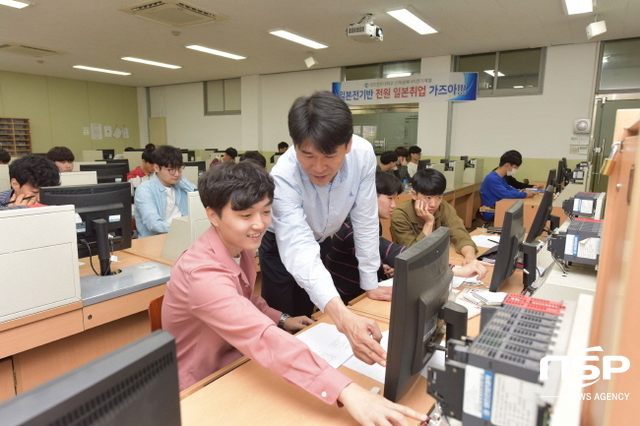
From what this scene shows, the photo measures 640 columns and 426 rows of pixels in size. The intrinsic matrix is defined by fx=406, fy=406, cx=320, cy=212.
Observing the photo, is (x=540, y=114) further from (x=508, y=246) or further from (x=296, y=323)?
(x=296, y=323)

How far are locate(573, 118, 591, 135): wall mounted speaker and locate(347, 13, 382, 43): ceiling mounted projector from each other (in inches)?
134

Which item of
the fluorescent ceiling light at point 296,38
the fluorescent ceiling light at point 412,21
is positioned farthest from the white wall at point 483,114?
the fluorescent ceiling light at point 412,21

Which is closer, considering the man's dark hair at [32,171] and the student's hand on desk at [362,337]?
the student's hand on desk at [362,337]

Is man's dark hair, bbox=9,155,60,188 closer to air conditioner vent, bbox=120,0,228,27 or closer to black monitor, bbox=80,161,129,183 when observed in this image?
black monitor, bbox=80,161,129,183

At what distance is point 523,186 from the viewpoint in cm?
566

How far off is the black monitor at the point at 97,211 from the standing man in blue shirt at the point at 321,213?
0.77 m

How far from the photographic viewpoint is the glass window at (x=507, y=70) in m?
6.17

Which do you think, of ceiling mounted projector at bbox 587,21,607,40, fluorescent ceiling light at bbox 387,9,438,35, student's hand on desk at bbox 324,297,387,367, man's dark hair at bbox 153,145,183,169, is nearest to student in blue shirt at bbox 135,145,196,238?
man's dark hair at bbox 153,145,183,169

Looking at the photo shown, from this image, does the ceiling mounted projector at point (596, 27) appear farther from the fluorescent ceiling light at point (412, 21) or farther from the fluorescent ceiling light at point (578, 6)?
the fluorescent ceiling light at point (412, 21)

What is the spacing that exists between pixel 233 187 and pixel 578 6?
4691mm

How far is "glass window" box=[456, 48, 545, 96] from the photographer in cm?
617

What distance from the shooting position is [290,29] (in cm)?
519

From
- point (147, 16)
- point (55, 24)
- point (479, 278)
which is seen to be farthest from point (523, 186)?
point (55, 24)

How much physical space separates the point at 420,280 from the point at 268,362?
16.7 inches
